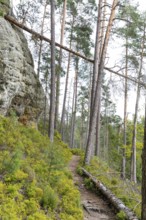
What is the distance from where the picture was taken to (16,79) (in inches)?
413

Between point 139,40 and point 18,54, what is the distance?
955cm

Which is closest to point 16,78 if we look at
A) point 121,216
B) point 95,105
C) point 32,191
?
point 95,105

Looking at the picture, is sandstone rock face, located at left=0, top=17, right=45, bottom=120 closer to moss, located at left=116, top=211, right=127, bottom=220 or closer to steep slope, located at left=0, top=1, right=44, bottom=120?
steep slope, located at left=0, top=1, right=44, bottom=120

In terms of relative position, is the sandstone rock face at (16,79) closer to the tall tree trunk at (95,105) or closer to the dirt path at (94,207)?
the tall tree trunk at (95,105)

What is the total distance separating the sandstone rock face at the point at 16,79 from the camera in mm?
9749

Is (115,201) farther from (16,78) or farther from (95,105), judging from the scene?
(16,78)

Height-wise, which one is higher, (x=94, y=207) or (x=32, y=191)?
(x=32, y=191)

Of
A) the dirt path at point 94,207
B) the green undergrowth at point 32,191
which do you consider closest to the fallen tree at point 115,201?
the dirt path at point 94,207

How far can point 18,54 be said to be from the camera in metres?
11.0

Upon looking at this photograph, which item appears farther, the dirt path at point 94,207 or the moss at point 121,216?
the dirt path at point 94,207

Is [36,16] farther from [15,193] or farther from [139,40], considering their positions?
[15,193]

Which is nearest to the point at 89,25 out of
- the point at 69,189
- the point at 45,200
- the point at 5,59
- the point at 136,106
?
the point at 136,106

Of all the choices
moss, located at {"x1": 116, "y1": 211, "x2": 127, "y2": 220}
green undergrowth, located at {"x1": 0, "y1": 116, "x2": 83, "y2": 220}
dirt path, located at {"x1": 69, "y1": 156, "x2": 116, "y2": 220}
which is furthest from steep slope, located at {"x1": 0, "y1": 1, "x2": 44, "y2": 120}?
moss, located at {"x1": 116, "y1": 211, "x2": 127, "y2": 220}

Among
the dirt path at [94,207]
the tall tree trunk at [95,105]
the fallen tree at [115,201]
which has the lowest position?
the dirt path at [94,207]
